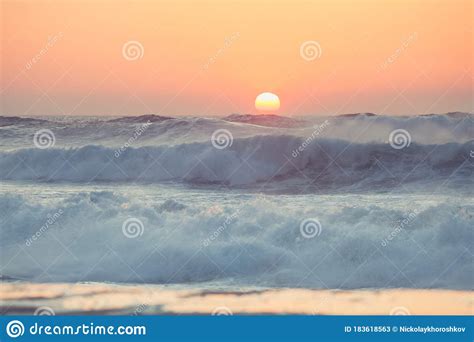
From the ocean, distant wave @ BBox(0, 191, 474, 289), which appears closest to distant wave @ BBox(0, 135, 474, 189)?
the ocean

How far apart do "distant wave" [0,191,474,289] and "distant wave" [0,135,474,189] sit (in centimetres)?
531

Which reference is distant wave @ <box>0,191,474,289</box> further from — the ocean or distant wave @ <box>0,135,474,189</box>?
Answer: distant wave @ <box>0,135,474,189</box>

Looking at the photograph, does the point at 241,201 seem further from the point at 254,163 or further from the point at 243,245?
the point at 254,163

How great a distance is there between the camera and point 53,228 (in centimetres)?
1220

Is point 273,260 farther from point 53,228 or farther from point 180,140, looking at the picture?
point 180,140

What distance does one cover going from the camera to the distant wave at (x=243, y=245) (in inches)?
393

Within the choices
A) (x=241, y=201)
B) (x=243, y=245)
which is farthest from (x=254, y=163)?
(x=243, y=245)

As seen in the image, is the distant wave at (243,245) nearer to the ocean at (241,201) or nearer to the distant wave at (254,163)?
the ocean at (241,201)

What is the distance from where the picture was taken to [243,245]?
35.4 ft

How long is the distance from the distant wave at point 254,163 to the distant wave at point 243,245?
5.31 metres

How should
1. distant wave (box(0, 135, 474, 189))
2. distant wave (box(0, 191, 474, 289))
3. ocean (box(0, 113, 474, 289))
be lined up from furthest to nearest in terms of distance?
distant wave (box(0, 135, 474, 189))
ocean (box(0, 113, 474, 289))
distant wave (box(0, 191, 474, 289))

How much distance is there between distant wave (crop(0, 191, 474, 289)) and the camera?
393 inches

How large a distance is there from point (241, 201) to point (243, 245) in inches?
163

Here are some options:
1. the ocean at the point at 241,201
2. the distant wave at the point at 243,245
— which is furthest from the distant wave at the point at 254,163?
the distant wave at the point at 243,245
